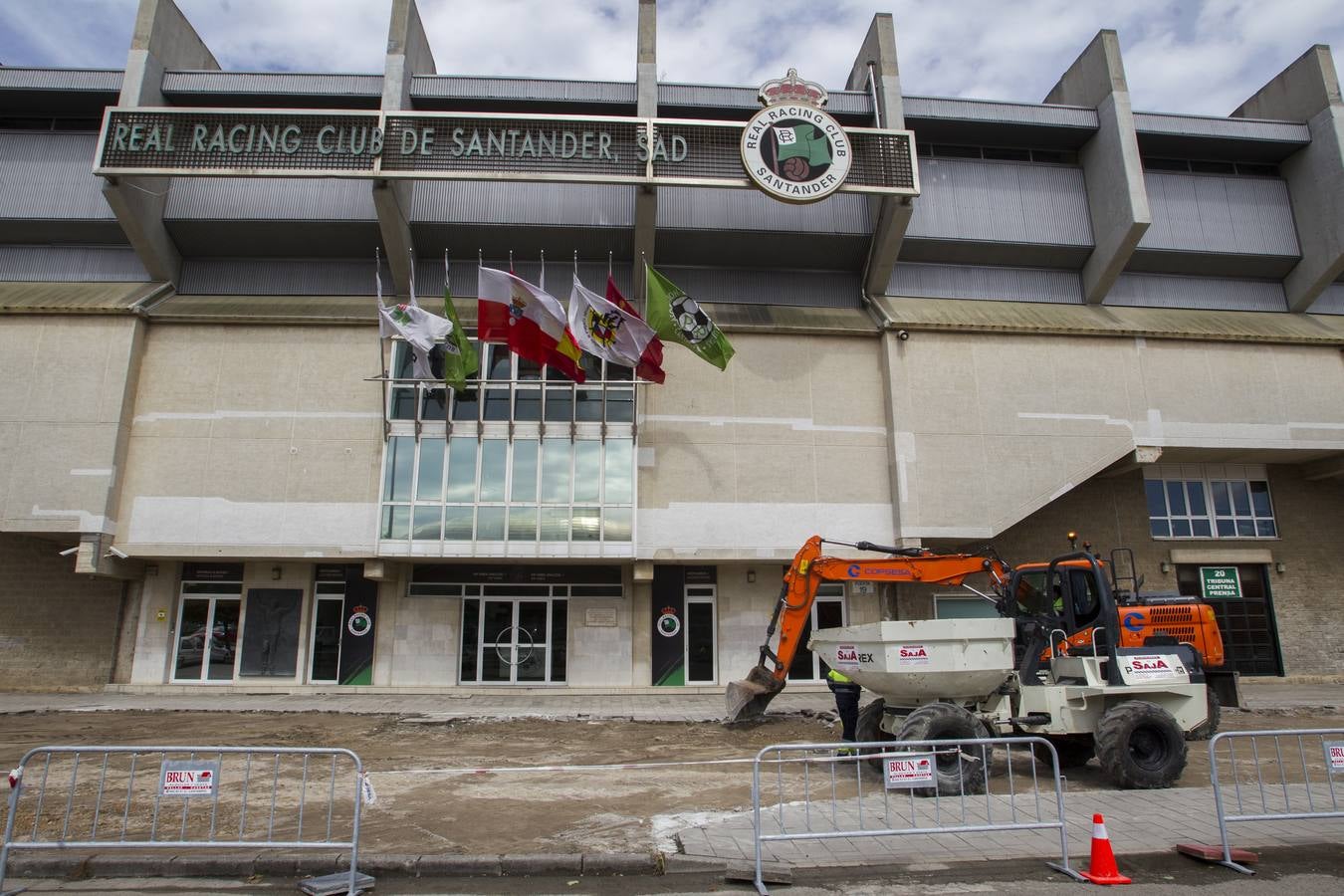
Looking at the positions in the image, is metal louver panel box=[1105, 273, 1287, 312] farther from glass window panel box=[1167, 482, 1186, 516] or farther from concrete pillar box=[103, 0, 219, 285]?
concrete pillar box=[103, 0, 219, 285]

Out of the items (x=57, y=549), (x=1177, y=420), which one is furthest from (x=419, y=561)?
(x=1177, y=420)

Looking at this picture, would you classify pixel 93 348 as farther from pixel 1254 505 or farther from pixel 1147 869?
pixel 1254 505

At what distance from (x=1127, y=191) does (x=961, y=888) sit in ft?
62.9

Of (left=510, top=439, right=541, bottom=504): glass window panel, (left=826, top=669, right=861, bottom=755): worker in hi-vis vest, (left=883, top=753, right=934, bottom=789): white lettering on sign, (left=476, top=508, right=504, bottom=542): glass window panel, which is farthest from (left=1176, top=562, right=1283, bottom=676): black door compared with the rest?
(left=883, top=753, right=934, bottom=789): white lettering on sign

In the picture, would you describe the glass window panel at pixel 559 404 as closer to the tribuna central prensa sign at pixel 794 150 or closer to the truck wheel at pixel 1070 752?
the tribuna central prensa sign at pixel 794 150

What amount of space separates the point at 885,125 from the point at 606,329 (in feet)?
30.3

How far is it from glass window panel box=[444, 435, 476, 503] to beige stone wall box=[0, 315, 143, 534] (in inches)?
297

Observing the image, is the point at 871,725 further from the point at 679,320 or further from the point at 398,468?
the point at 398,468

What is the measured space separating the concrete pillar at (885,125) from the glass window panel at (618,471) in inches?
308

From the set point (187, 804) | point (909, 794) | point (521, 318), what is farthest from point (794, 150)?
point (187, 804)

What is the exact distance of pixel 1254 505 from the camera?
2125 centimetres

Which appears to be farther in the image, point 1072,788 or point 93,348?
point 93,348

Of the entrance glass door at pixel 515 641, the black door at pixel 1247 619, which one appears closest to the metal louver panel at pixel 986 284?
the black door at pixel 1247 619

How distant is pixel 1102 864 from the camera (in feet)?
19.0
